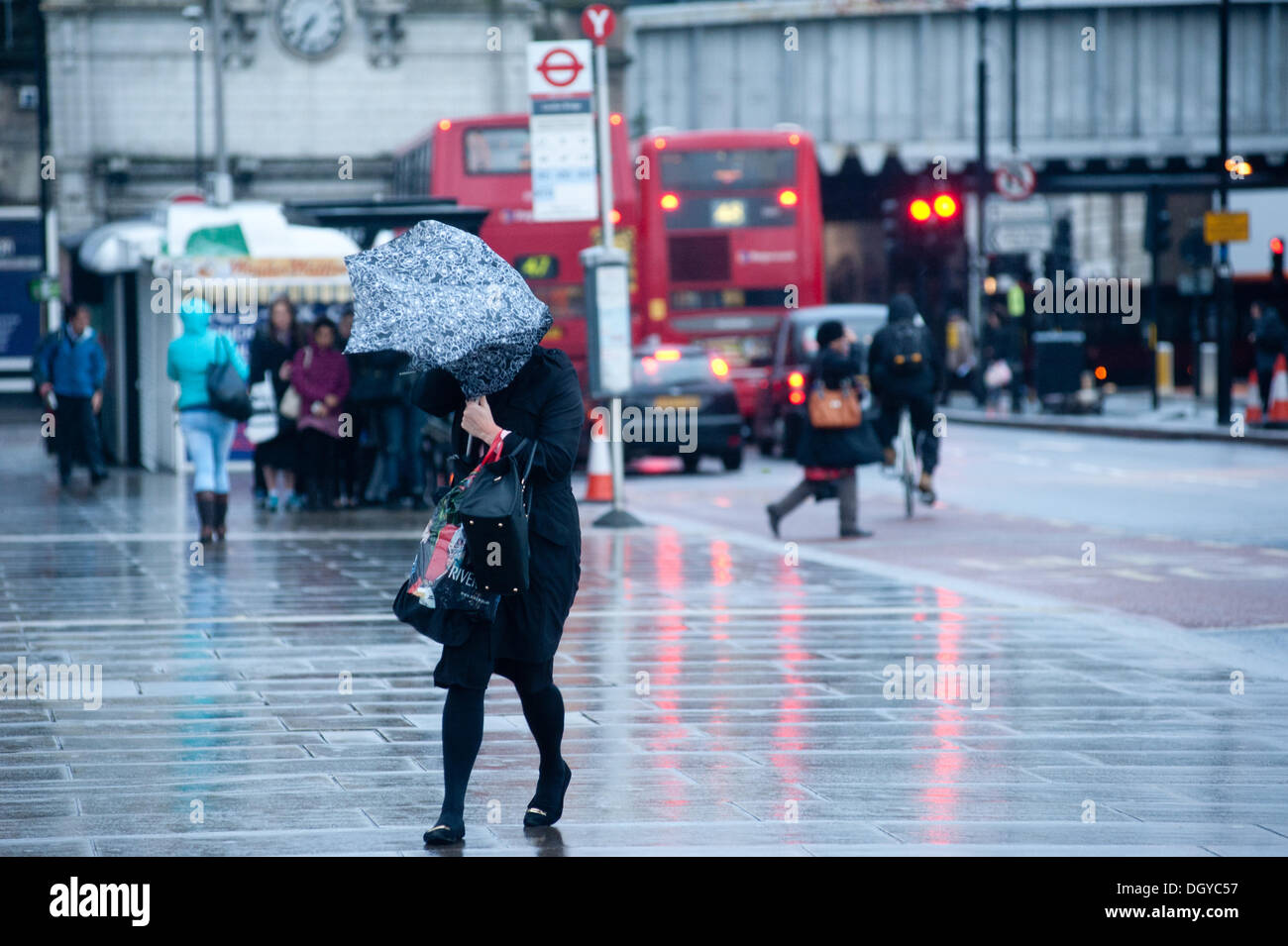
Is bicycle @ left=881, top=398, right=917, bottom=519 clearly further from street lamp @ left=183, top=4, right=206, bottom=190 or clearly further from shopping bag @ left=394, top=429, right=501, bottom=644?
street lamp @ left=183, top=4, right=206, bottom=190

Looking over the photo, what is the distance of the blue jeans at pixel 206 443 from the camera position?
15109 mm


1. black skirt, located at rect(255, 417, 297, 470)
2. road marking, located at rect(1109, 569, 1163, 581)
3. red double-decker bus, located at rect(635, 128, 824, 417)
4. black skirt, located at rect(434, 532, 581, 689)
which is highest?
red double-decker bus, located at rect(635, 128, 824, 417)

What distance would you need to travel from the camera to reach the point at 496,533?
580cm

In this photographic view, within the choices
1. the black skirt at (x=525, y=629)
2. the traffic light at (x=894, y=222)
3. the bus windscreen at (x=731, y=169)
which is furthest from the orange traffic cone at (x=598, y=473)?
the traffic light at (x=894, y=222)

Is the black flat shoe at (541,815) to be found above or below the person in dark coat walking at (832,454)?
below

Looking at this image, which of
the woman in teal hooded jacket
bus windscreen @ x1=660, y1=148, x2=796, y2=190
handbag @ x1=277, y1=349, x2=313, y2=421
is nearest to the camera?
the woman in teal hooded jacket

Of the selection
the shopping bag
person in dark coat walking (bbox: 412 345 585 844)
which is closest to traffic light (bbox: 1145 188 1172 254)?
person in dark coat walking (bbox: 412 345 585 844)

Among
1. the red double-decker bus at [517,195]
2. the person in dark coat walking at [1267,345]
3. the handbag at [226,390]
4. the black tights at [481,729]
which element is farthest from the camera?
the person in dark coat walking at [1267,345]

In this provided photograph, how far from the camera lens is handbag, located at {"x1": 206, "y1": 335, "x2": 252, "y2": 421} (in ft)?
48.7

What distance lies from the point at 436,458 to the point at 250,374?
5.89ft

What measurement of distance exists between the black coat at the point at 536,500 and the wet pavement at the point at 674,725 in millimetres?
515

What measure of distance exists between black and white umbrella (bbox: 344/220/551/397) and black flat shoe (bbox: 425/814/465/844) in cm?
119

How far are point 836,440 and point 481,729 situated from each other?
31.4ft

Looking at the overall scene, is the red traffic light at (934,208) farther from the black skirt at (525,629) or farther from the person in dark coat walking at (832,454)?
the black skirt at (525,629)
